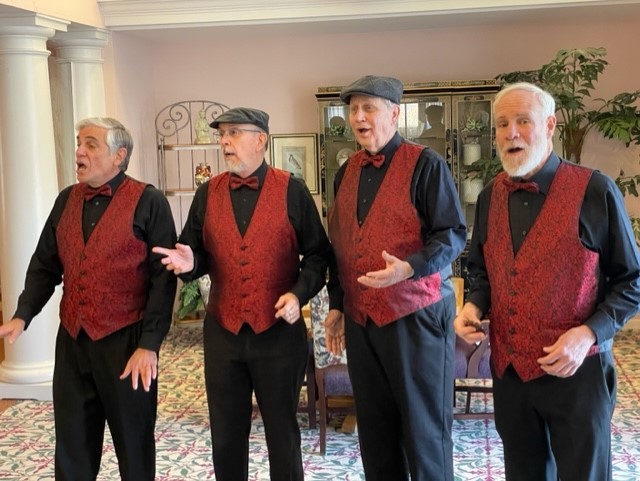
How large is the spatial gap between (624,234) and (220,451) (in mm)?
1586

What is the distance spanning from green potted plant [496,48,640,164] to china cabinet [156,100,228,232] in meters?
2.57

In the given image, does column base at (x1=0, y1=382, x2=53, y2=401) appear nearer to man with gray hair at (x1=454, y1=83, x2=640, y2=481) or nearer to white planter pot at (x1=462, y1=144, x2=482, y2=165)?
man with gray hair at (x1=454, y1=83, x2=640, y2=481)

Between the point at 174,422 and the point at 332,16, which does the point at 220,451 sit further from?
the point at 332,16

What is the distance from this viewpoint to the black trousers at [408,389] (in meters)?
2.62

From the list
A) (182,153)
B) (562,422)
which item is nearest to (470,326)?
(562,422)

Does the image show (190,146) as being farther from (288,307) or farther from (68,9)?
(288,307)

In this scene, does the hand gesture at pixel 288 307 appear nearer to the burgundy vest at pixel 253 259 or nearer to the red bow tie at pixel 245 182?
the burgundy vest at pixel 253 259

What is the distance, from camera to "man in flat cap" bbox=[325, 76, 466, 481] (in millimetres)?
2609

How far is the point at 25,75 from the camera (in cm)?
480

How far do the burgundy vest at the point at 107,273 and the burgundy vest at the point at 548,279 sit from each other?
51.4 inches

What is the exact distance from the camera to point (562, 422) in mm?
2242

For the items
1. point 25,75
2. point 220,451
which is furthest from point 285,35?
point 220,451

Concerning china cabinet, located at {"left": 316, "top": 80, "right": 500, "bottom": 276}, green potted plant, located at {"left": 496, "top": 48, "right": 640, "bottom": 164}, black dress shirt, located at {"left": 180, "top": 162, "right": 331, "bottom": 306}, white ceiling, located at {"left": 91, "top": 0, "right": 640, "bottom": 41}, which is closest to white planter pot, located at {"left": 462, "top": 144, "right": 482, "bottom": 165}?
china cabinet, located at {"left": 316, "top": 80, "right": 500, "bottom": 276}

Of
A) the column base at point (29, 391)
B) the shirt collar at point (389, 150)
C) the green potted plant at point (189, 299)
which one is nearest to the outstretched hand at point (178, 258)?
the shirt collar at point (389, 150)
